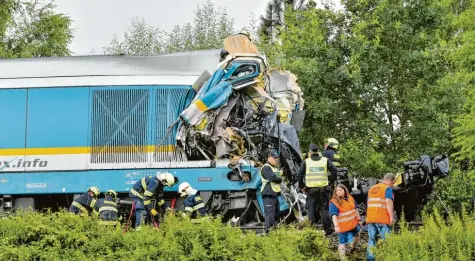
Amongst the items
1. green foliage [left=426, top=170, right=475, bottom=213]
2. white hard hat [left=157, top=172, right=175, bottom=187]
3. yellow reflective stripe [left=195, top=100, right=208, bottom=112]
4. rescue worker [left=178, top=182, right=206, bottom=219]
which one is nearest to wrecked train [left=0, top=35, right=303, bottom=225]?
yellow reflective stripe [left=195, top=100, right=208, bottom=112]

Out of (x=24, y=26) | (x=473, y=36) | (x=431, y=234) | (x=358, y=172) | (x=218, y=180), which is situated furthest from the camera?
(x=24, y=26)

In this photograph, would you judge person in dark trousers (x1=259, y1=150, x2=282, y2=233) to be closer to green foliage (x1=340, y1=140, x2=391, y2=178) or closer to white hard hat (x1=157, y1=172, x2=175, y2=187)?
white hard hat (x1=157, y1=172, x2=175, y2=187)

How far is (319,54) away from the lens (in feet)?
63.8

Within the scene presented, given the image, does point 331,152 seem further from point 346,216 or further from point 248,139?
point 346,216

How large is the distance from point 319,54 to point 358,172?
2.98 m

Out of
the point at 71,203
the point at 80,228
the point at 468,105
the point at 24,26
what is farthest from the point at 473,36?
the point at 24,26

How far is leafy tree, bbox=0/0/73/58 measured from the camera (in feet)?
100.0

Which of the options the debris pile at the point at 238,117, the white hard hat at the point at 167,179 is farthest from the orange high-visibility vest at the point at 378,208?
the white hard hat at the point at 167,179

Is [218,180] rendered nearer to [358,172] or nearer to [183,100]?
[183,100]

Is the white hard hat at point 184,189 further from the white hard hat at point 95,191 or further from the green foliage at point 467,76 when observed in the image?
the green foliage at point 467,76

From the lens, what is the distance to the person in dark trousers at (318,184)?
534 inches

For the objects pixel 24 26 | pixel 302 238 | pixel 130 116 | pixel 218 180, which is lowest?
pixel 302 238

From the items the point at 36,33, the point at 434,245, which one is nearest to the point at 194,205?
the point at 434,245

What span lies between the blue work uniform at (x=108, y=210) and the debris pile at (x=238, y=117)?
1.67 m
